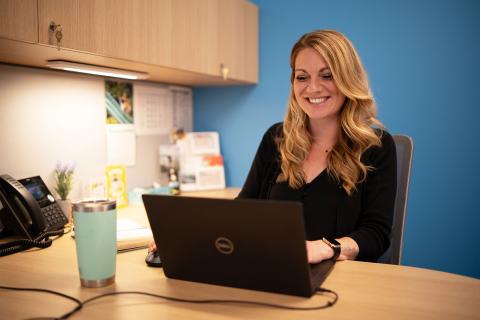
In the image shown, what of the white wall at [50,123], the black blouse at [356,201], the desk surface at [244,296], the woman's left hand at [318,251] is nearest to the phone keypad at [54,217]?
the white wall at [50,123]

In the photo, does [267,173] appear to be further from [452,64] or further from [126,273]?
[452,64]

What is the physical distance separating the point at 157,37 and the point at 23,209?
0.85 meters

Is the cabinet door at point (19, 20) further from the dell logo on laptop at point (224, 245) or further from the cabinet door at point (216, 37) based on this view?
the dell logo on laptop at point (224, 245)

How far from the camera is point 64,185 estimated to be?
1.82 meters

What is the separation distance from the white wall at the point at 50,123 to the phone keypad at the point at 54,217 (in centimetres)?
24

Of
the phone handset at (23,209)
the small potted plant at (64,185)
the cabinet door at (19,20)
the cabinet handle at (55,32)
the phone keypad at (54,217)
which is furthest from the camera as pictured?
the small potted plant at (64,185)

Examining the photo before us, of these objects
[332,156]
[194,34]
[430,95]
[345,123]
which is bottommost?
[332,156]

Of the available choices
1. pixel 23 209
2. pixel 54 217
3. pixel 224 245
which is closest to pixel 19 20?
pixel 23 209

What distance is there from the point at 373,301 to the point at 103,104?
166cm

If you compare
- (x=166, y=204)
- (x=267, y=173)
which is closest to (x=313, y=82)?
(x=267, y=173)

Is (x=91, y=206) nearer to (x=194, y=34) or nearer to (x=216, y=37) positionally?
(x=194, y=34)

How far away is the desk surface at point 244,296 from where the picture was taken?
2.70 feet

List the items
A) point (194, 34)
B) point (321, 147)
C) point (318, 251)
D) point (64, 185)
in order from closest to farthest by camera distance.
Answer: point (318, 251) < point (321, 147) < point (64, 185) < point (194, 34)

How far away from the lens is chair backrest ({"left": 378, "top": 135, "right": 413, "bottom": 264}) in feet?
5.00
